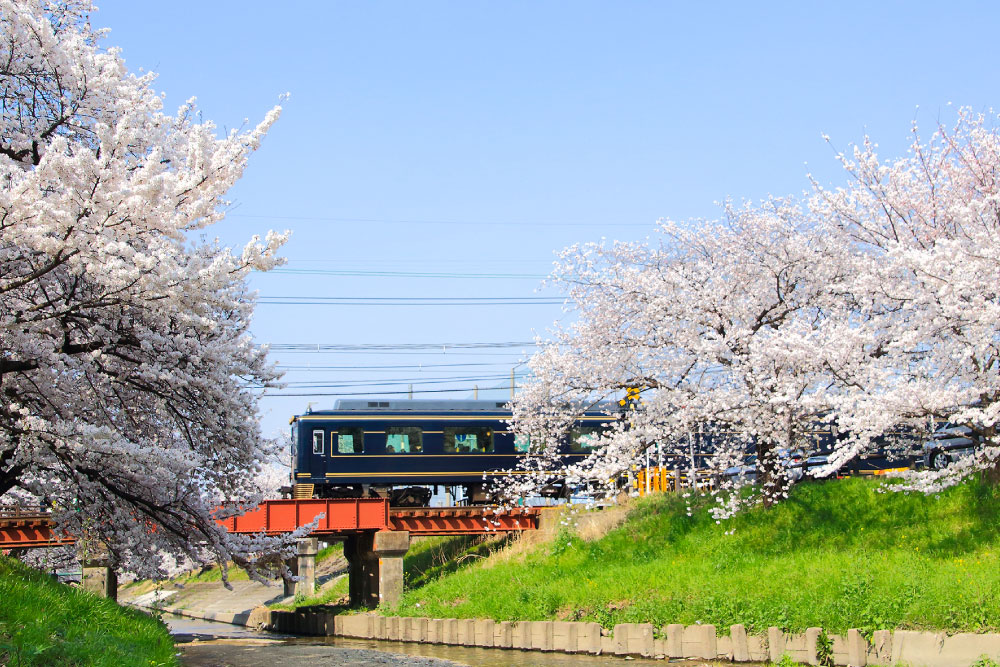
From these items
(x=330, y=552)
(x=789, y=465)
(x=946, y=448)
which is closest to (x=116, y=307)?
(x=789, y=465)

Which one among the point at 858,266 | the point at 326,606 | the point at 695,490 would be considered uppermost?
the point at 858,266

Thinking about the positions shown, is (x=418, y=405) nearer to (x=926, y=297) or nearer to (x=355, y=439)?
(x=355, y=439)

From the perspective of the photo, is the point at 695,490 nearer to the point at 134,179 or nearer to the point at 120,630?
the point at 120,630

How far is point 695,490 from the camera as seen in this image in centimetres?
2436

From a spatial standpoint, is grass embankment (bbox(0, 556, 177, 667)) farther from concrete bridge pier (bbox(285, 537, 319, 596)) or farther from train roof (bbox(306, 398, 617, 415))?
concrete bridge pier (bbox(285, 537, 319, 596))

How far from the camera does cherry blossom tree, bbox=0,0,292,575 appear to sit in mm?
9016

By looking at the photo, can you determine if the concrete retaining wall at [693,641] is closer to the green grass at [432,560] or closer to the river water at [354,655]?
the river water at [354,655]

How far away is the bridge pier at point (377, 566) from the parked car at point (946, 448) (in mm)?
16847

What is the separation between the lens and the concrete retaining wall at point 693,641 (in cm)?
1425

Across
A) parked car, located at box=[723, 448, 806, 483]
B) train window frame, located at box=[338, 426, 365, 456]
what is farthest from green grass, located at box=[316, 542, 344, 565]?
parked car, located at box=[723, 448, 806, 483]

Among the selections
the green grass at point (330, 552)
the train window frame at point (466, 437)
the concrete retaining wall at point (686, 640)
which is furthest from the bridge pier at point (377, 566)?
the green grass at point (330, 552)

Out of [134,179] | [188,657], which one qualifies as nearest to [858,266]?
[134,179]

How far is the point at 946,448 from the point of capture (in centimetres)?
2239

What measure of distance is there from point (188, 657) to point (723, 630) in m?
12.3
